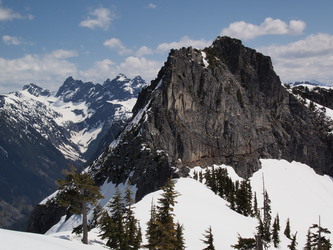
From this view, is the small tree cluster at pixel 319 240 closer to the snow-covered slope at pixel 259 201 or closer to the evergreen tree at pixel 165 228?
the snow-covered slope at pixel 259 201

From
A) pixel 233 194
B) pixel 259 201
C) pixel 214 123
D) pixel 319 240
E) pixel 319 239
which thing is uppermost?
pixel 214 123

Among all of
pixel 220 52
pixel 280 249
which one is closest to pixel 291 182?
pixel 220 52

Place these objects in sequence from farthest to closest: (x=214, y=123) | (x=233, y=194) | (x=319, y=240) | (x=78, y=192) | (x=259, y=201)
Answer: (x=214, y=123), (x=259, y=201), (x=233, y=194), (x=319, y=240), (x=78, y=192)

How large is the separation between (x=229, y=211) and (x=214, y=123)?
6906cm

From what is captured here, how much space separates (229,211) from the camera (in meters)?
73.6

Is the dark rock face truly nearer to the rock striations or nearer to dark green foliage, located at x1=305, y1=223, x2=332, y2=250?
the rock striations

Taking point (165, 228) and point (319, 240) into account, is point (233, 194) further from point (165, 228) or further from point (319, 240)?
point (165, 228)

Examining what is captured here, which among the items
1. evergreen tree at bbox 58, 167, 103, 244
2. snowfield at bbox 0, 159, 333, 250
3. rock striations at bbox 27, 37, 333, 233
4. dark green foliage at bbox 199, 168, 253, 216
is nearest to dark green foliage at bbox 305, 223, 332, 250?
snowfield at bbox 0, 159, 333, 250

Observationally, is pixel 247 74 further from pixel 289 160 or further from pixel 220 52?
pixel 289 160

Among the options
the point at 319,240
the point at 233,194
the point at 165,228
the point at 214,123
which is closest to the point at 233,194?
the point at 233,194

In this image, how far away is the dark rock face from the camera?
11438 cm

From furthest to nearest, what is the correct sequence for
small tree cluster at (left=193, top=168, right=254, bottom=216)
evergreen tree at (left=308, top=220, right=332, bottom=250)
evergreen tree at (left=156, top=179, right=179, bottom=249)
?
small tree cluster at (left=193, top=168, right=254, bottom=216) < evergreen tree at (left=308, top=220, right=332, bottom=250) < evergreen tree at (left=156, top=179, right=179, bottom=249)

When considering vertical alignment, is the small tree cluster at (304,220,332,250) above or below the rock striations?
below

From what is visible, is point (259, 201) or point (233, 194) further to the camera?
point (259, 201)
